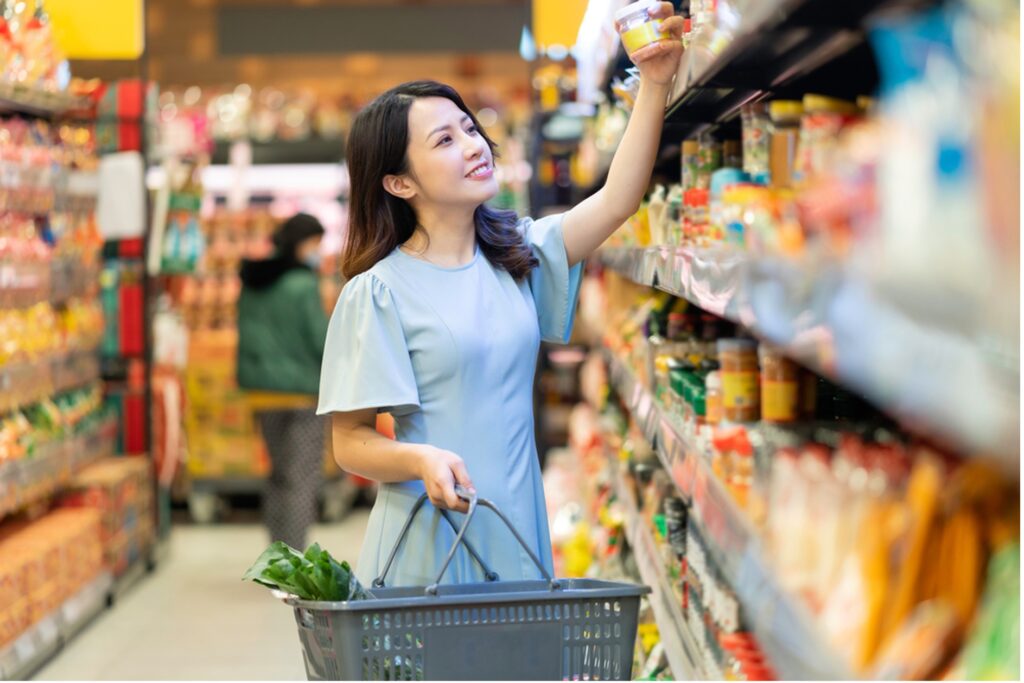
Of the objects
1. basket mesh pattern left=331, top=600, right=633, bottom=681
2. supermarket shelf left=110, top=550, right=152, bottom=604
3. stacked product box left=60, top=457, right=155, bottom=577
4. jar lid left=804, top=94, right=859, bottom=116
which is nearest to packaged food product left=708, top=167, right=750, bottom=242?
jar lid left=804, top=94, right=859, bottom=116

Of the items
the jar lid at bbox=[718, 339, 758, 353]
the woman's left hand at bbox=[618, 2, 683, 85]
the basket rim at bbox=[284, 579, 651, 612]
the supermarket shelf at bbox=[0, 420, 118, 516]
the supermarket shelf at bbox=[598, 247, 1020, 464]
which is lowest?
the supermarket shelf at bbox=[0, 420, 118, 516]

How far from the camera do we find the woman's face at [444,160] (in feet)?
8.39

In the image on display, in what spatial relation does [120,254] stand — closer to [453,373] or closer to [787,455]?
[453,373]

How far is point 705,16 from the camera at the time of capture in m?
2.15

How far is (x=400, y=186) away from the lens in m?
2.62

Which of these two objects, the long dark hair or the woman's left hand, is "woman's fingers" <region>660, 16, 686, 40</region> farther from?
the long dark hair

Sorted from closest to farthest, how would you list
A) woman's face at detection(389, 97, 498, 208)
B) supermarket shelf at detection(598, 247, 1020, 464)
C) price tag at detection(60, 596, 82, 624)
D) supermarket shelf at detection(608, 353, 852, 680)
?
supermarket shelf at detection(598, 247, 1020, 464)
supermarket shelf at detection(608, 353, 852, 680)
woman's face at detection(389, 97, 498, 208)
price tag at detection(60, 596, 82, 624)

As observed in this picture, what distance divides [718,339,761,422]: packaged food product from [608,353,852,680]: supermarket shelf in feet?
0.31

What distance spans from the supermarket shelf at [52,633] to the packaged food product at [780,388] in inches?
126

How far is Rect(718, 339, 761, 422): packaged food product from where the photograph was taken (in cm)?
239

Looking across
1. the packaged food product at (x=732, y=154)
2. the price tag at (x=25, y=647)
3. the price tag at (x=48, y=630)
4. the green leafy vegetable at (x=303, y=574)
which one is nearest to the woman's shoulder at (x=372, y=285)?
the green leafy vegetable at (x=303, y=574)

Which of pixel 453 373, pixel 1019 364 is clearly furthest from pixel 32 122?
pixel 1019 364

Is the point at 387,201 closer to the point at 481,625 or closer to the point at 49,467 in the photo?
the point at 481,625

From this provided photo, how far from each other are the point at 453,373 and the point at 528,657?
67 cm
